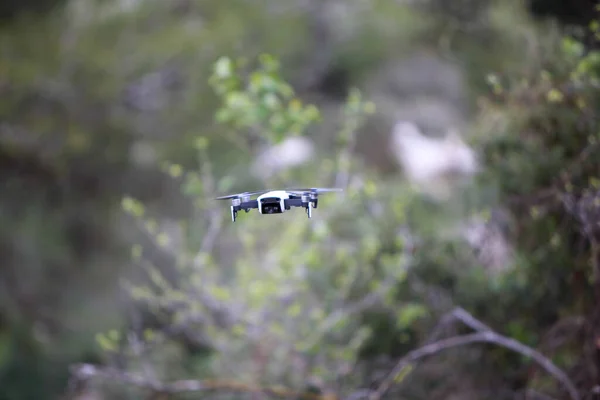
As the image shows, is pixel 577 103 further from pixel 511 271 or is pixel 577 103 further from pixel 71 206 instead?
pixel 71 206

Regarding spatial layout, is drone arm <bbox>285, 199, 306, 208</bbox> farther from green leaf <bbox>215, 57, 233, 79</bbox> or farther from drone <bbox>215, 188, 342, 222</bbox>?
green leaf <bbox>215, 57, 233, 79</bbox>

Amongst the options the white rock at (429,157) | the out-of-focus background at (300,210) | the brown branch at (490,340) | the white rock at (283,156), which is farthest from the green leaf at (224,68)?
the brown branch at (490,340)


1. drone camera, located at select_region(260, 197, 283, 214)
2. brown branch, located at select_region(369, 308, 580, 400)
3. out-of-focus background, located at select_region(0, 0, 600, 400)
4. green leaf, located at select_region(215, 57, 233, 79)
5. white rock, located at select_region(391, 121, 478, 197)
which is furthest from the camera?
white rock, located at select_region(391, 121, 478, 197)

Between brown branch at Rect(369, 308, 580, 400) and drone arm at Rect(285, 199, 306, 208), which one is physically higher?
drone arm at Rect(285, 199, 306, 208)

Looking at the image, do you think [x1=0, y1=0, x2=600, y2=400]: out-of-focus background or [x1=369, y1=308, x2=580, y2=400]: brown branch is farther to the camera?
[x1=0, y1=0, x2=600, y2=400]: out-of-focus background

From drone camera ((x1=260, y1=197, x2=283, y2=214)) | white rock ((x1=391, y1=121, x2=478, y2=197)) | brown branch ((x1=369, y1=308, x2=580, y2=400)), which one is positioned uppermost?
white rock ((x1=391, y1=121, x2=478, y2=197))

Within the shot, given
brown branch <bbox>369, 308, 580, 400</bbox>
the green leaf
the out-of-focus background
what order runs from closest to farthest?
1. brown branch <bbox>369, 308, 580, 400</bbox>
2. the green leaf
3. the out-of-focus background

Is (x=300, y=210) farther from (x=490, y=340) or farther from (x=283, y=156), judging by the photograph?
(x=490, y=340)

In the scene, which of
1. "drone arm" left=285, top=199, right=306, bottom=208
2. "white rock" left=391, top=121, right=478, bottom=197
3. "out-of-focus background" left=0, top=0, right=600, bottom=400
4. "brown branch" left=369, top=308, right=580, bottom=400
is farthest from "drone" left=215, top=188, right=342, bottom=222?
"white rock" left=391, top=121, right=478, bottom=197
